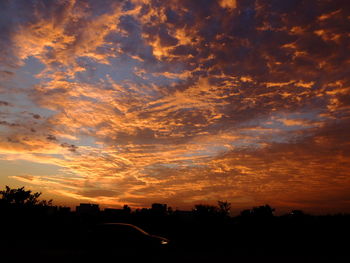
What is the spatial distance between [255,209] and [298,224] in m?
37.8

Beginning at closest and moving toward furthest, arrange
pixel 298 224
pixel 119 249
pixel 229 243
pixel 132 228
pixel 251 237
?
pixel 119 249 → pixel 132 228 → pixel 229 243 → pixel 251 237 → pixel 298 224

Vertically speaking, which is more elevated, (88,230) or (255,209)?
(255,209)

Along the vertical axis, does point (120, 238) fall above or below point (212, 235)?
below

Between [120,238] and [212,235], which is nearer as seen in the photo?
[120,238]

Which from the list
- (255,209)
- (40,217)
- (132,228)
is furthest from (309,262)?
(255,209)

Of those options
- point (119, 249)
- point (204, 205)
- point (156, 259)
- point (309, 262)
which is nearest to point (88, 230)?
point (119, 249)

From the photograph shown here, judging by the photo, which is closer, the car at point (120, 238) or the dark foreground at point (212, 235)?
the car at point (120, 238)

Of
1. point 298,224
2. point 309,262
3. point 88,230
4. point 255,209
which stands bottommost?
point 309,262

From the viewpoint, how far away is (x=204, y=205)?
212ft

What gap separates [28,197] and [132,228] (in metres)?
58.4

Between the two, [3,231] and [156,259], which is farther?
[3,231]

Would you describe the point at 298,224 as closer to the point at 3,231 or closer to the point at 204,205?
the point at 3,231

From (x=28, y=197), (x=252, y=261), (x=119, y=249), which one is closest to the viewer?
(x=119, y=249)

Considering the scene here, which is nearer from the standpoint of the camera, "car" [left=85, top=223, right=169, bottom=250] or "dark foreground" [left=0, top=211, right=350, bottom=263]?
"car" [left=85, top=223, right=169, bottom=250]
